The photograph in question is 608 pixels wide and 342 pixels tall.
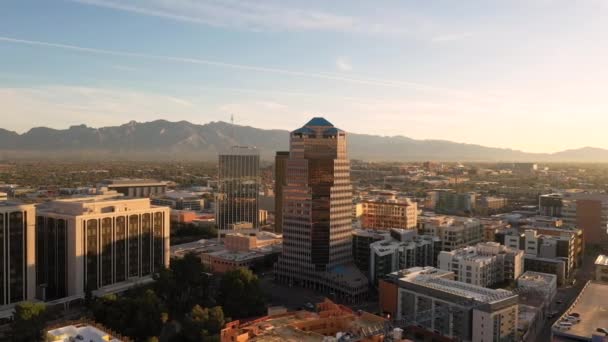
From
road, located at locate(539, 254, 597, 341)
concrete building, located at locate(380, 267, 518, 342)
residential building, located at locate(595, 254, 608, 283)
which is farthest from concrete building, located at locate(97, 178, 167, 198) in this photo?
residential building, located at locate(595, 254, 608, 283)

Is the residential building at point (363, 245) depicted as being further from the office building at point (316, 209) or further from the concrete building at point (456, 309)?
the concrete building at point (456, 309)

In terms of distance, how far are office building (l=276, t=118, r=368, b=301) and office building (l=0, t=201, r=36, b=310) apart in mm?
15607

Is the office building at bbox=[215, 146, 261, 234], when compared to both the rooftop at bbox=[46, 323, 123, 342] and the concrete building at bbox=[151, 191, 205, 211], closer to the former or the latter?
the concrete building at bbox=[151, 191, 205, 211]

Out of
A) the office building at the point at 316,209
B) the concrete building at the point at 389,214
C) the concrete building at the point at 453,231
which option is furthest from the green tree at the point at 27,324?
the concrete building at the point at 389,214

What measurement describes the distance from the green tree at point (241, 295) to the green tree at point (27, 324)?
907cm

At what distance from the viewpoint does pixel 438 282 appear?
27.8 m

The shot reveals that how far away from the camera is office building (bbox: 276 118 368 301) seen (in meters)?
36.0

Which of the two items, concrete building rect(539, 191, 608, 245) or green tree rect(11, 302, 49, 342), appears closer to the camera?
green tree rect(11, 302, 49, 342)

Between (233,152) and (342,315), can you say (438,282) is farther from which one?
(233,152)

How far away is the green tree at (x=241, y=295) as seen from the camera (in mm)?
28438

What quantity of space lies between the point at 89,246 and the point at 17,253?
379 centimetres

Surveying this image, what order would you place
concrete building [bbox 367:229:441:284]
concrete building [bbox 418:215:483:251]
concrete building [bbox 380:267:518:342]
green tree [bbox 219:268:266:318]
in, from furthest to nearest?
1. concrete building [bbox 418:215:483:251]
2. concrete building [bbox 367:229:441:284]
3. green tree [bbox 219:268:266:318]
4. concrete building [bbox 380:267:518:342]

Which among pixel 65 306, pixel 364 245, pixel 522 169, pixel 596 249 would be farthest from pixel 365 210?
pixel 522 169

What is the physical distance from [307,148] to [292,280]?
9.03 m
